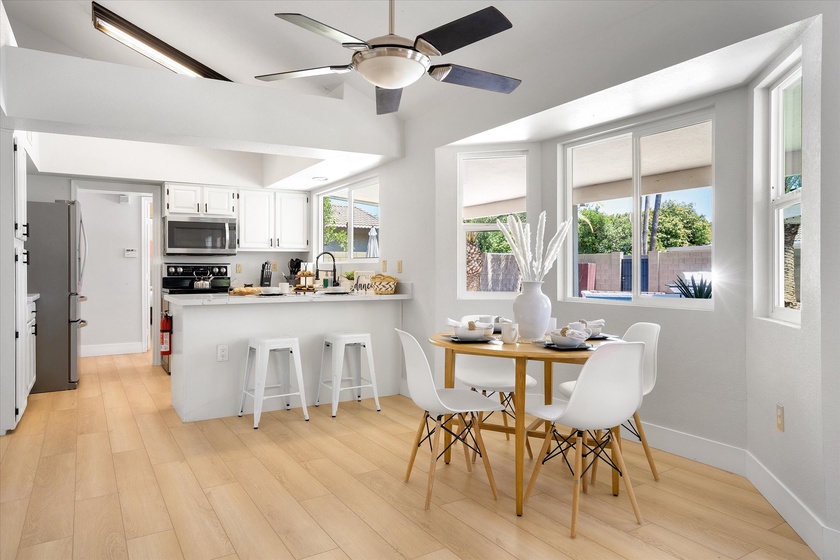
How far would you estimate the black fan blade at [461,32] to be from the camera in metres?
2.09

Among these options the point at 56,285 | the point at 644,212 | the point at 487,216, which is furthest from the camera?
the point at 56,285

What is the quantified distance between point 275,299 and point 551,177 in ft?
7.77

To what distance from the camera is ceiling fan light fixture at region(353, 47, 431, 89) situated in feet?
7.18

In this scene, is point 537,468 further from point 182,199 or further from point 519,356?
point 182,199

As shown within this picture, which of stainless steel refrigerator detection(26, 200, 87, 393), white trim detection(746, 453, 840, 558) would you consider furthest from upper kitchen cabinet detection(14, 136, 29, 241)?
white trim detection(746, 453, 840, 558)

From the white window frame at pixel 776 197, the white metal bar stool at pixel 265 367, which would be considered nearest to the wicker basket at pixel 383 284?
the white metal bar stool at pixel 265 367

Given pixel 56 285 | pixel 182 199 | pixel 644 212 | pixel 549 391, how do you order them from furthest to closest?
pixel 182 199, pixel 56 285, pixel 644 212, pixel 549 391

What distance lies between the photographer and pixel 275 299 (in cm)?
422

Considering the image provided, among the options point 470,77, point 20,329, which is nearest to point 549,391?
point 470,77

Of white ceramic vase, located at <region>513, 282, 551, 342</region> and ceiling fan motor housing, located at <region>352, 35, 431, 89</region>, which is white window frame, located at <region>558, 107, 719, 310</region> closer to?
white ceramic vase, located at <region>513, 282, 551, 342</region>

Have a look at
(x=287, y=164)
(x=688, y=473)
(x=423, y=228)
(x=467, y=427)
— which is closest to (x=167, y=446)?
(x=467, y=427)

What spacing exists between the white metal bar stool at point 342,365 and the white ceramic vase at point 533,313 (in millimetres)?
1755

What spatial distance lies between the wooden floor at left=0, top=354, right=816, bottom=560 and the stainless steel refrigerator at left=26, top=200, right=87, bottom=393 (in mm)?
1268

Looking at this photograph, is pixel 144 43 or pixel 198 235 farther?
pixel 198 235
